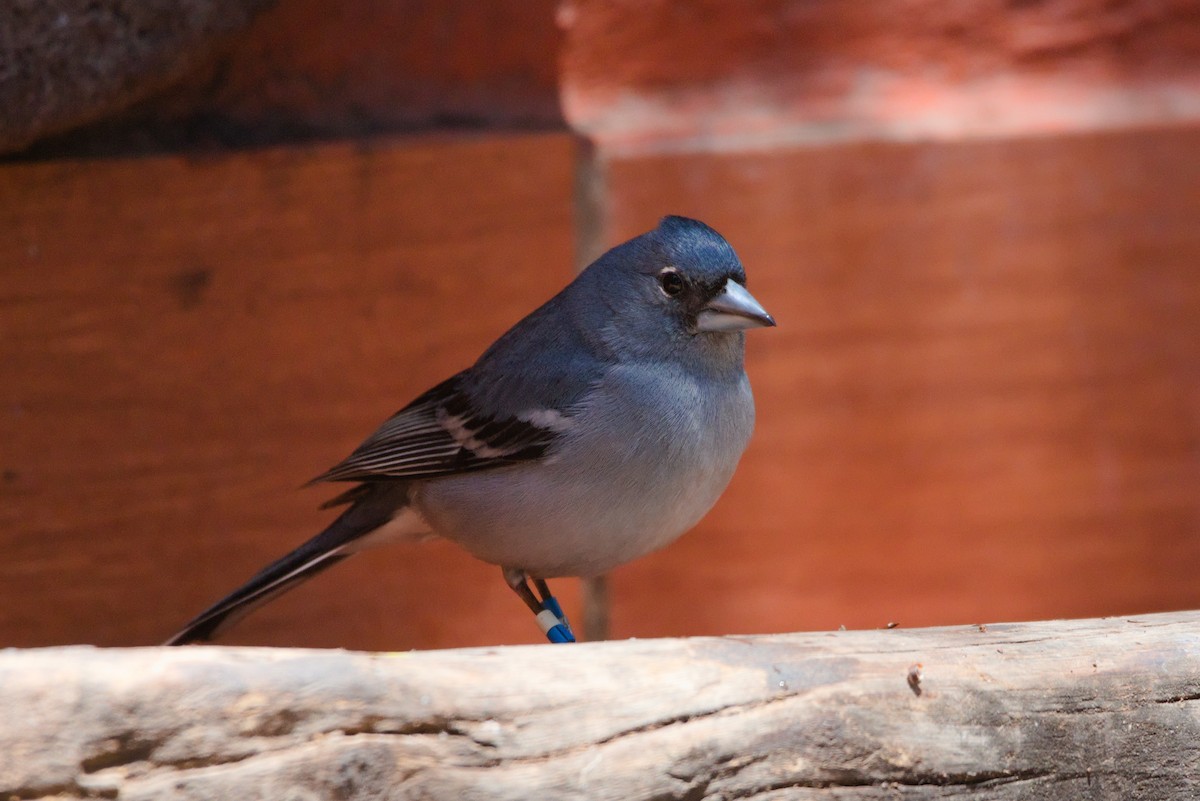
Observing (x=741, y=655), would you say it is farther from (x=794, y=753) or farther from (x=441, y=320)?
(x=441, y=320)

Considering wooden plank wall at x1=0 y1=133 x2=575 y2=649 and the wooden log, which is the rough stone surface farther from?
the wooden log

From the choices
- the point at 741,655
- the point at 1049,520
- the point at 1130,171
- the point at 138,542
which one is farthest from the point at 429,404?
the point at 1130,171

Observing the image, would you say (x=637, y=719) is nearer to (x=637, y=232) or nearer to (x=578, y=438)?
(x=578, y=438)

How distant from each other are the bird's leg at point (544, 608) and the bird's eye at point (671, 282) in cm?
69

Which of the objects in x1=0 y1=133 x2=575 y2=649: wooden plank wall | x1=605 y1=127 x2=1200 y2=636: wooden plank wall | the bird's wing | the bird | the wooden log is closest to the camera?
the wooden log

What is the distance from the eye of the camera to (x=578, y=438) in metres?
2.55

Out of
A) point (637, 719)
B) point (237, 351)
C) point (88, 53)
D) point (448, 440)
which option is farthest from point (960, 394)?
point (88, 53)

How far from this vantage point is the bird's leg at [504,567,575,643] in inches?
107

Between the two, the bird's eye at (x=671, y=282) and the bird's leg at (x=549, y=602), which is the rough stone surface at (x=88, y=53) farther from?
the bird's leg at (x=549, y=602)

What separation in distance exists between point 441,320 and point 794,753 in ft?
6.06

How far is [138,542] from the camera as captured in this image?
316cm

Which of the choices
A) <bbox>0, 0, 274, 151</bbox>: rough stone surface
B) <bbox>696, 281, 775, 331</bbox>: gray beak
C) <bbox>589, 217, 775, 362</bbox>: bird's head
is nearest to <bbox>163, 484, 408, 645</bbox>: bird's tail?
<bbox>589, 217, 775, 362</bbox>: bird's head

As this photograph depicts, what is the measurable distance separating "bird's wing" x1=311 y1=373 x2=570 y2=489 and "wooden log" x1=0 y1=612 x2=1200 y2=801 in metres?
0.88

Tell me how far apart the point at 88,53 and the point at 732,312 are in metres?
1.49
